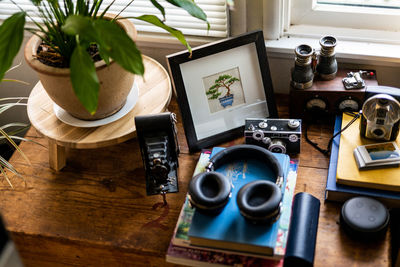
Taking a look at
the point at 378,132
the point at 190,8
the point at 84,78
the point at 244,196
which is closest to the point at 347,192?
the point at 378,132

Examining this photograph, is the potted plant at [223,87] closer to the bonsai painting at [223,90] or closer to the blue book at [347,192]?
the bonsai painting at [223,90]

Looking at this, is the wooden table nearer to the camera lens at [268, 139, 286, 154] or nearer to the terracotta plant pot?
the camera lens at [268, 139, 286, 154]

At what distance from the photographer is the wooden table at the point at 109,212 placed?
1.13 meters

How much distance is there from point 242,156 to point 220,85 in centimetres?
24

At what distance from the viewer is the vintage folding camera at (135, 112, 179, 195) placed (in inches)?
46.2

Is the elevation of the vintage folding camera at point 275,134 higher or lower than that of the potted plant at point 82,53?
lower

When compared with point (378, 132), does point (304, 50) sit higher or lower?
higher

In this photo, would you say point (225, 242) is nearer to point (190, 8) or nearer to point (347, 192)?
point (347, 192)

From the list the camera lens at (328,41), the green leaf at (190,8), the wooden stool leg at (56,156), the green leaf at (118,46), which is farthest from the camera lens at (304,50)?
the wooden stool leg at (56,156)

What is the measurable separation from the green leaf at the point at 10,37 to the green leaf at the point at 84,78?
149 mm

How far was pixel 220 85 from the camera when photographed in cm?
134

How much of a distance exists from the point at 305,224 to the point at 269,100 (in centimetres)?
42

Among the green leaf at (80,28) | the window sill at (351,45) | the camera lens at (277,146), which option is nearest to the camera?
the green leaf at (80,28)

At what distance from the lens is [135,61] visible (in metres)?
0.91
